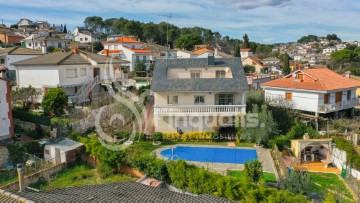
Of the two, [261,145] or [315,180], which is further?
[261,145]

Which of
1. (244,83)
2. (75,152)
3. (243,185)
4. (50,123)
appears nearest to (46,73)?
(50,123)

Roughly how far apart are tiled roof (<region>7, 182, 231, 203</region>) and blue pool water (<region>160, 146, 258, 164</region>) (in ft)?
23.3

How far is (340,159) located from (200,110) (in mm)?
11322

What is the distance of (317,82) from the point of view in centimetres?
3194

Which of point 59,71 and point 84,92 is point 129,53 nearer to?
point 84,92

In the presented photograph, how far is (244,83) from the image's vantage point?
27203mm

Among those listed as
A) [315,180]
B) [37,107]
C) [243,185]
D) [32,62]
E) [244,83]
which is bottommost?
[315,180]

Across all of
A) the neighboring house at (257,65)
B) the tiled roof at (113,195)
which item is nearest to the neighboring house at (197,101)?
the tiled roof at (113,195)

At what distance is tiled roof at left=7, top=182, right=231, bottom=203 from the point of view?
12.6m

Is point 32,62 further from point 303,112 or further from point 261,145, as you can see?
point 303,112

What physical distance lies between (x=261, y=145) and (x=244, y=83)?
567 cm

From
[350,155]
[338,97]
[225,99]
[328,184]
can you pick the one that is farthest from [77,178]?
[338,97]

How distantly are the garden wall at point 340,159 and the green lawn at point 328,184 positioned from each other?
1.07 meters

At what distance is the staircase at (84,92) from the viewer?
3294cm
